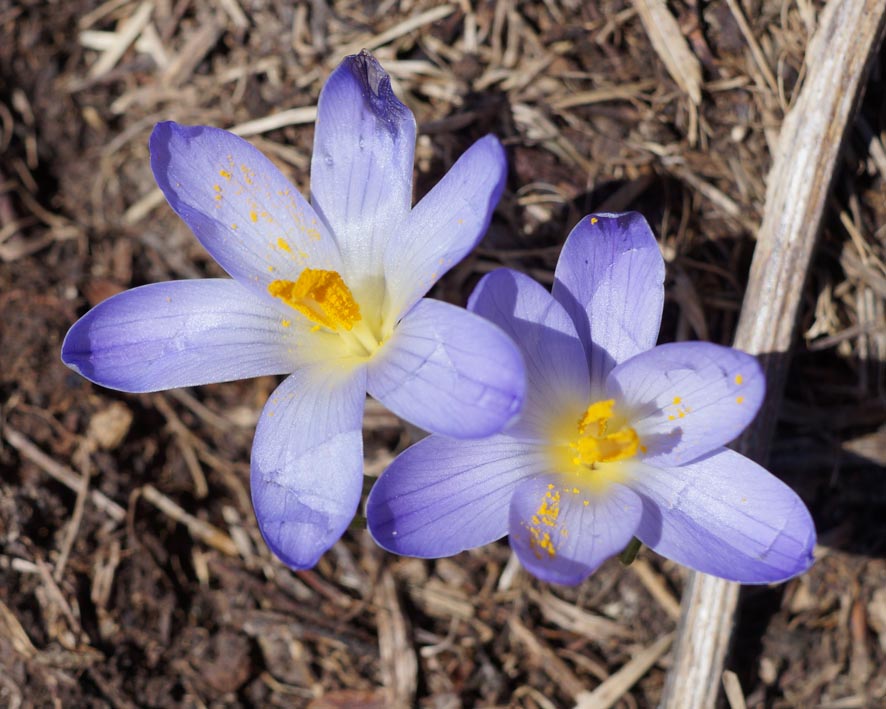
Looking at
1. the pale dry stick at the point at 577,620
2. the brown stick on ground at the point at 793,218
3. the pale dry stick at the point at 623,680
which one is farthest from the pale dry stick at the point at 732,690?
the pale dry stick at the point at 577,620

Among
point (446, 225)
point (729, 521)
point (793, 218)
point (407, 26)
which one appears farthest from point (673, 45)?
point (729, 521)

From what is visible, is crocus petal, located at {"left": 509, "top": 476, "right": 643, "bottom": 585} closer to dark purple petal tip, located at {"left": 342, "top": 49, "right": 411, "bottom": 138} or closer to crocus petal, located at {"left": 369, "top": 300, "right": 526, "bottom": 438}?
crocus petal, located at {"left": 369, "top": 300, "right": 526, "bottom": 438}

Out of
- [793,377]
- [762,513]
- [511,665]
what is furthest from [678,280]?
[511,665]

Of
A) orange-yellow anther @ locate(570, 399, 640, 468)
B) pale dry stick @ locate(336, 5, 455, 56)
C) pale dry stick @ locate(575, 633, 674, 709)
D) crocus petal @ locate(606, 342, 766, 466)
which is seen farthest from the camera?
pale dry stick @ locate(336, 5, 455, 56)

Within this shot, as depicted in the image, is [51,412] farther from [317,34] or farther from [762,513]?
[762,513]

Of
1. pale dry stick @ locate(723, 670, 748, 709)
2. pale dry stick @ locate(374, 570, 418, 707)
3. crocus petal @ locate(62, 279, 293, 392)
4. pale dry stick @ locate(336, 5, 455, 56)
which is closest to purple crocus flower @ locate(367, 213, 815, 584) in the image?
crocus petal @ locate(62, 279, 293, 392)

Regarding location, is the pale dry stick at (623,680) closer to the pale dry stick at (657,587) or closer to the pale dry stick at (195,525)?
the pale dry stick at (657,587)

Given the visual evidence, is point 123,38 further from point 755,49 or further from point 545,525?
point 545,525
